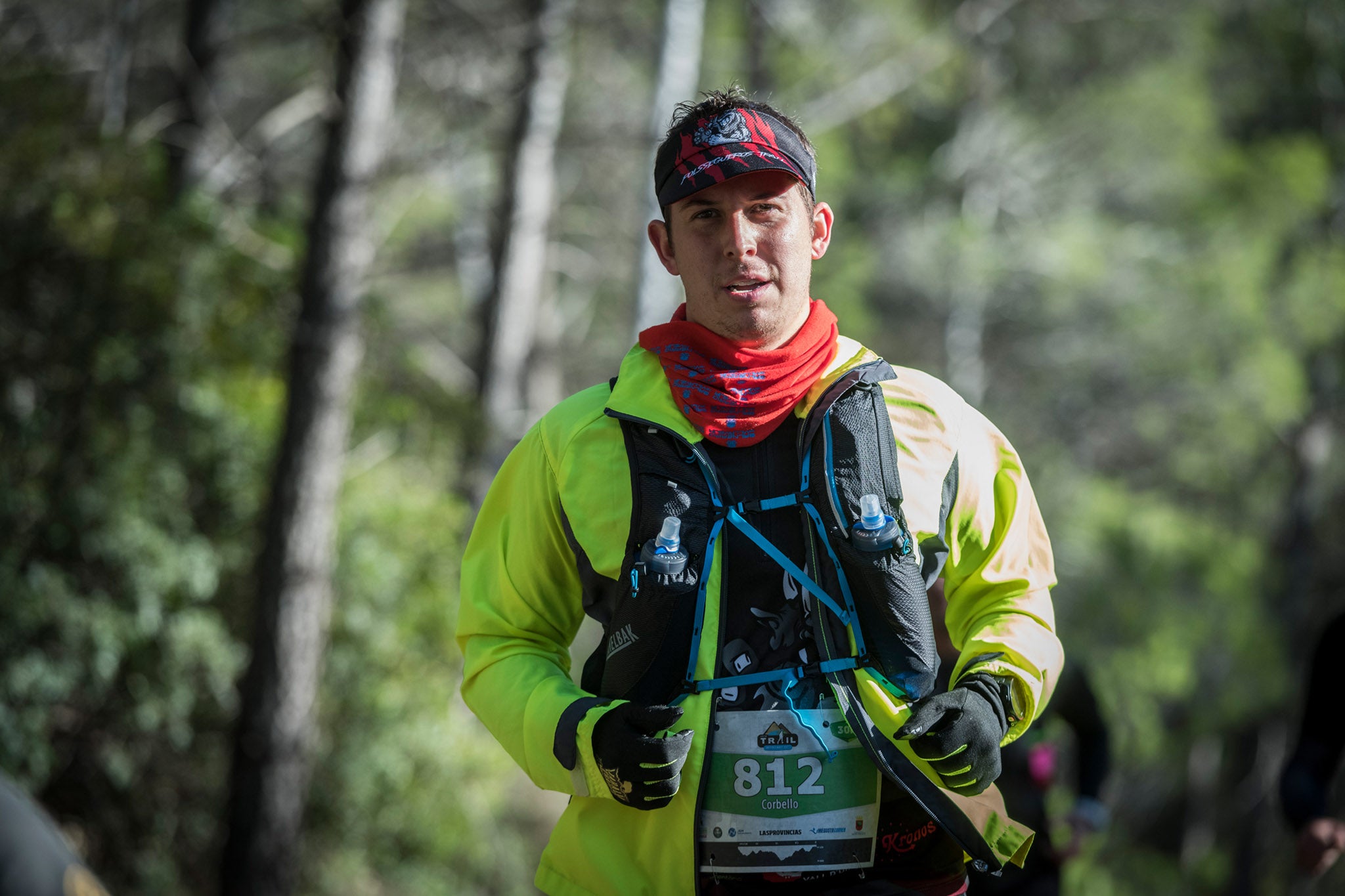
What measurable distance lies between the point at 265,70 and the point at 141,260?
384 inches

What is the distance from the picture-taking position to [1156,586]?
16938 mm

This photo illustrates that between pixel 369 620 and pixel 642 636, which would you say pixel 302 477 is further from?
pixel 642 636

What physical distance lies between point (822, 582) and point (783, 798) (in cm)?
34

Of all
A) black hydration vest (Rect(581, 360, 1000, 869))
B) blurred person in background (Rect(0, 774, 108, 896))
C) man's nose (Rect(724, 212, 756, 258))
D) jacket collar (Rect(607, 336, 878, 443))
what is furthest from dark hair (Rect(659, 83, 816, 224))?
blurred person in background (Rect(0, 774, 108, 896))

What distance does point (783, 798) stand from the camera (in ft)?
6.19

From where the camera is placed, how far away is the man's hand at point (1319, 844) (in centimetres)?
324

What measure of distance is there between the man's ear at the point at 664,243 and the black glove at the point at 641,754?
30.8 inches

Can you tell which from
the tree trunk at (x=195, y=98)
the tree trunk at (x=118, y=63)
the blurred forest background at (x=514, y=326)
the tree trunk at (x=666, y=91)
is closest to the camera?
the blurred forest background at (x=514, y=326)

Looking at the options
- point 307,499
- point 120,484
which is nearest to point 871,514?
point 307,499

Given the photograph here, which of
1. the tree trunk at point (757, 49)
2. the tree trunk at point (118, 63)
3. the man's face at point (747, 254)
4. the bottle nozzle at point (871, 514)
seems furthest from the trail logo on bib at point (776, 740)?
the tree trunk at point (757, 49)

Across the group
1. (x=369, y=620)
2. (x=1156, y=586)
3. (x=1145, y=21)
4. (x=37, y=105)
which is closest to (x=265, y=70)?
(x=37, y=105)

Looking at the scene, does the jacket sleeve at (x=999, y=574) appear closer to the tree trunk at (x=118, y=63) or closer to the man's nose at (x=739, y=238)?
the man's nose at (x=739, y=238)

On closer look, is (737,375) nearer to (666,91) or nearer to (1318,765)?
(1318,765)

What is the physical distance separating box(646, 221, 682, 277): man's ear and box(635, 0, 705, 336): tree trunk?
7599mm
